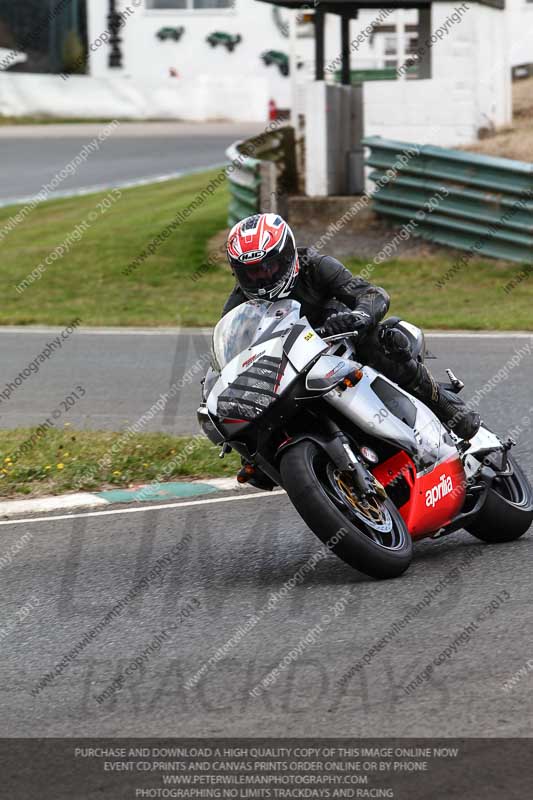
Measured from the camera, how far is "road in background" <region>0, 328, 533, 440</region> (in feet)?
33.8

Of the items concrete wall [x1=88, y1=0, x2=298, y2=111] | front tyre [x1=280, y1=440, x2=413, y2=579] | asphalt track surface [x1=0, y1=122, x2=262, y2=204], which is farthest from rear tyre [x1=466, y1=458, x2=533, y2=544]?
concrete wall [x1=88, y1=0, x2=298, y2=111]

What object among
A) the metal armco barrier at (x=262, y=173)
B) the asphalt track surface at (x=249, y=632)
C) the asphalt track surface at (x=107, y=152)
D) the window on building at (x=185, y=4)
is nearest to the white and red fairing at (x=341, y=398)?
the asphalt track surface at (x=249, y=632)

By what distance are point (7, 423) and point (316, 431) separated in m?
4.88

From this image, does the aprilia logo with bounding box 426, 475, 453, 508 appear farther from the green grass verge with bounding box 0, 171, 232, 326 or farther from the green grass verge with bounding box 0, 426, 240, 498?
the green grass verge with bounding box 0, 171, 232, 326

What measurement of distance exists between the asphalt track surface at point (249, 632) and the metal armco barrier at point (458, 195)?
9.82 metres

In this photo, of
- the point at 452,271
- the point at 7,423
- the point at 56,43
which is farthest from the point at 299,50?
the point at 56,43

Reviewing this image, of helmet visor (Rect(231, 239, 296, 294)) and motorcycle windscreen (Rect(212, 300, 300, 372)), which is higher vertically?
helmet visor (Rect(231, 239, 296, 294))

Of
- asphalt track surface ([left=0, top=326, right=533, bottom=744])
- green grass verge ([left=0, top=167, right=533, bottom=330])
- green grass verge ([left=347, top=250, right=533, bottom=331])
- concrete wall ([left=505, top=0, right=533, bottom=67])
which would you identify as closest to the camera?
asphalt track surface ([left=0, top=326, right=533, bottom=744])

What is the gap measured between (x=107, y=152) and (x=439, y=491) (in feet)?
96.4

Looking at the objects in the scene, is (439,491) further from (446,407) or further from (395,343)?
(395,343)

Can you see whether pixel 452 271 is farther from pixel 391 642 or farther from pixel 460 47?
pixel 391 642

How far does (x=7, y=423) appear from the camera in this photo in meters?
10.3

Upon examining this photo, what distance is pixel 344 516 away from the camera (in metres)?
5.71

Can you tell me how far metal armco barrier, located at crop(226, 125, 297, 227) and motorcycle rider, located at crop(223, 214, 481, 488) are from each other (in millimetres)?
12179
